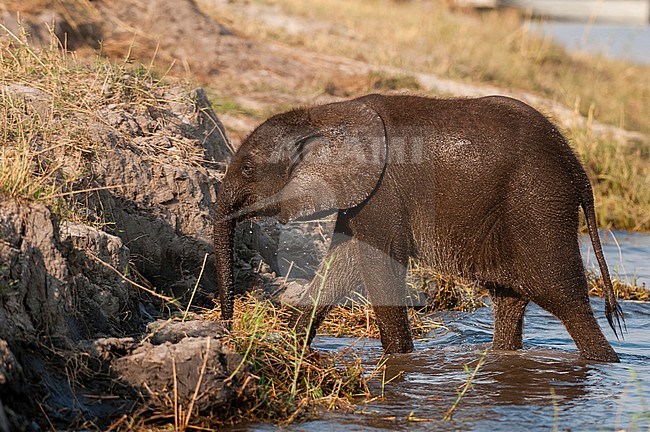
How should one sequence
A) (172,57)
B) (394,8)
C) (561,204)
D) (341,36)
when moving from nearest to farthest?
(561,204) < (172,57) < (341,36) < (394,8)

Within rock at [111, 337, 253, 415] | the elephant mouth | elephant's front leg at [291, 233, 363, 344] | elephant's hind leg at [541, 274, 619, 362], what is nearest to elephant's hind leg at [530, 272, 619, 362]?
elephant's hind leg at [541, 274, 619, 362]

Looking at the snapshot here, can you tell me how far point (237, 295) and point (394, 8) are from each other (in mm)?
13417

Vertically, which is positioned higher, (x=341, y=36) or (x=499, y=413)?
(x=341, y=36)

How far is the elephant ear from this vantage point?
6270mm

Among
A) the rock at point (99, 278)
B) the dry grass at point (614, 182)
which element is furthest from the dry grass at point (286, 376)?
the dry grass at point (614, 182)

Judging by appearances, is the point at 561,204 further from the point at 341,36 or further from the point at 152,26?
the point at 341,36

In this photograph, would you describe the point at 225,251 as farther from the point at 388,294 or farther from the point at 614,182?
the point at 614,182

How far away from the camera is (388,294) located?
6422 millimetres

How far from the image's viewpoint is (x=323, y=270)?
662cm

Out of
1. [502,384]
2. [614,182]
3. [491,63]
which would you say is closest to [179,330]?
[502,384]

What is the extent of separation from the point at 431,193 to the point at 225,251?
4.27 ft

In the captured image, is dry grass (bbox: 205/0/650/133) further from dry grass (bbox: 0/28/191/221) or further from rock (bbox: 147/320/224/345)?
rock (bbox: 147/320/224/345)

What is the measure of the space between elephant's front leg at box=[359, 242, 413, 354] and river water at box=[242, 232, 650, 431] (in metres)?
0.11

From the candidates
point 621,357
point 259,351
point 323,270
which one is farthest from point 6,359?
point 621,357
